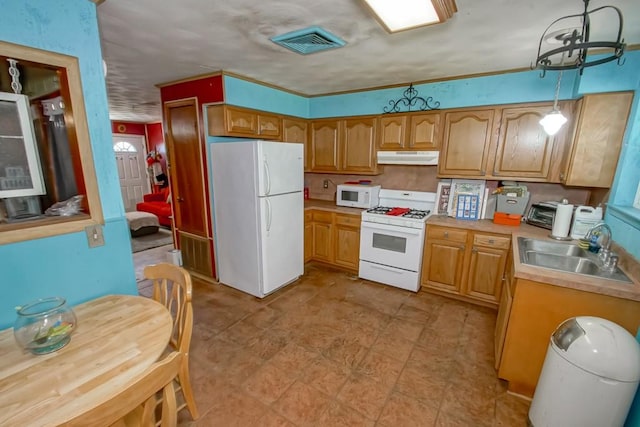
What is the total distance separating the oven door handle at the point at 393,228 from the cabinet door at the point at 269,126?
1.61m

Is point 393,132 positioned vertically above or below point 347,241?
above

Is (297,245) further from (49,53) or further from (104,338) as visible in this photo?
(49,53)

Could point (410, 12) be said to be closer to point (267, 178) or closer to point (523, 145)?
point (267, 178)

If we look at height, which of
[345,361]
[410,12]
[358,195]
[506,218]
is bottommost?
[345,361]

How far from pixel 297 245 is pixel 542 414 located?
2529mm

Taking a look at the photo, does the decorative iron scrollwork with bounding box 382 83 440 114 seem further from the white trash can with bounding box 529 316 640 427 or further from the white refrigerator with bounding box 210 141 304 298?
the white trash can with bounding box 529 316 640 427

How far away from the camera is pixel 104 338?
1.24 meters

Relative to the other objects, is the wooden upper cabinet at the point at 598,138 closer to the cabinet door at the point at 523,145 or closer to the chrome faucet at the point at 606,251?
the cabinet door at the point at 523,145

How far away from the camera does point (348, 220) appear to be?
3.59m

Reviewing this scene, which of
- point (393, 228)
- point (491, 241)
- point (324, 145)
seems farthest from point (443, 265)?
point (324, 145)

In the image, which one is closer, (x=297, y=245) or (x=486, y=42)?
(x=486, y=42)

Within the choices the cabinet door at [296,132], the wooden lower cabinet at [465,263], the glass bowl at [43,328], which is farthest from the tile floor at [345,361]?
the cabinet door at [296,132]

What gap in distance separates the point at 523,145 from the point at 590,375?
2.15m

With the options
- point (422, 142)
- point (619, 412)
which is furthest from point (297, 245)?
point (619, 412)
